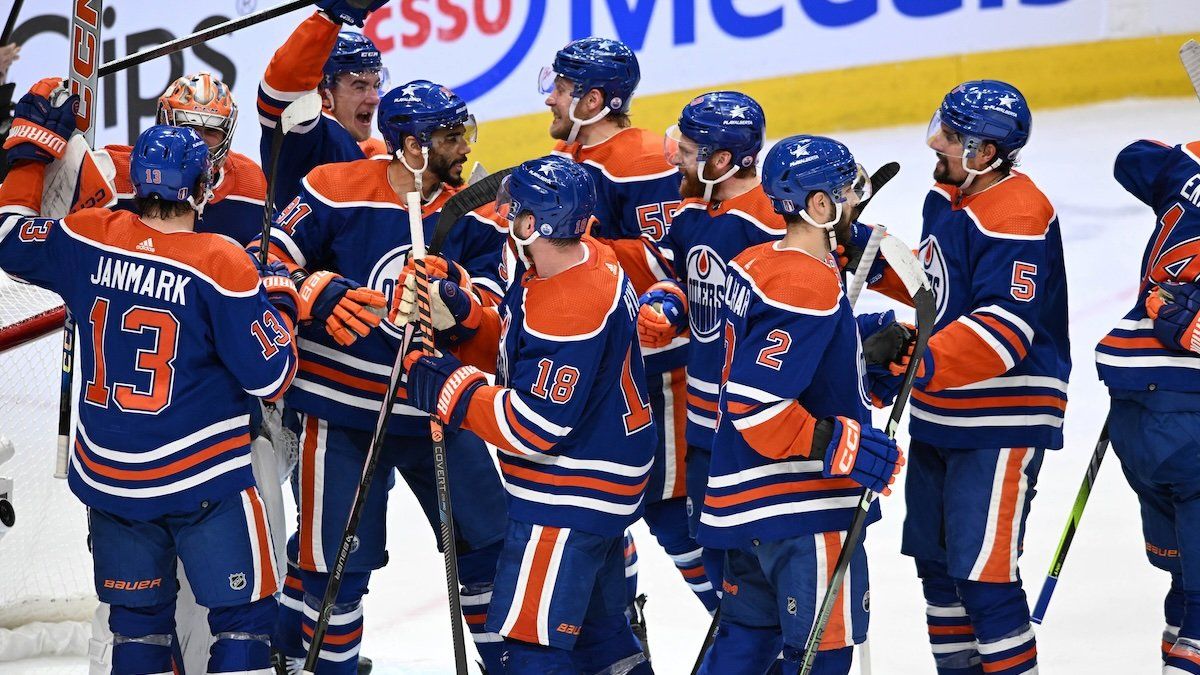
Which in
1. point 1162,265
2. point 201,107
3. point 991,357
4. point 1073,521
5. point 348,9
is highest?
point 348,9

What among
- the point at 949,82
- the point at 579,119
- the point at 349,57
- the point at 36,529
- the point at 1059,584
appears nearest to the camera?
the point at 579,119

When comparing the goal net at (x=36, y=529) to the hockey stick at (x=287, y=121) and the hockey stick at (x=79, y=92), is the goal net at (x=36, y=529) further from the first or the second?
the hockey stick at (x=287, y=121)

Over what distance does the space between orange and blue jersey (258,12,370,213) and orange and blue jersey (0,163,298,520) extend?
93 cm

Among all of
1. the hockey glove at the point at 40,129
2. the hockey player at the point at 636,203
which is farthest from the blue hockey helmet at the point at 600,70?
the hockey glove at the point at 40,129

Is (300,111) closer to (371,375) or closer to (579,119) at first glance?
(371,375)

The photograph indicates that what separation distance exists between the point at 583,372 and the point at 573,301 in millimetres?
139

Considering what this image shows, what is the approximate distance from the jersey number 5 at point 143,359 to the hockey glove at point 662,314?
3.46 feet

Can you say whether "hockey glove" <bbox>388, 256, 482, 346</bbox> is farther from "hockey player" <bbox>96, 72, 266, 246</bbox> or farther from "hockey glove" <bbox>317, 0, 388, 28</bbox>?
"hockey glove" <bbox>317, 0, 388, 28</bbox>

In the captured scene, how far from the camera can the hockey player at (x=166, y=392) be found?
124 inches

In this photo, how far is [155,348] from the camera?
125 inches

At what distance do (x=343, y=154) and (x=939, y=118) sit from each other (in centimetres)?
160

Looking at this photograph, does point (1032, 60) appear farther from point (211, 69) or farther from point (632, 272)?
point (632, 272)

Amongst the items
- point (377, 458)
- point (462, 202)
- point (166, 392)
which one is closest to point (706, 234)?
point (462, 202)

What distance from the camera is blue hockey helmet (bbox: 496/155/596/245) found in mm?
3154
